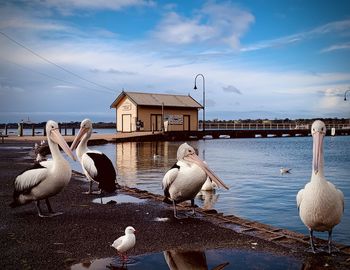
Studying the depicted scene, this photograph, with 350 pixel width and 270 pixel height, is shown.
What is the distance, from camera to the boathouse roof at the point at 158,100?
45438mm

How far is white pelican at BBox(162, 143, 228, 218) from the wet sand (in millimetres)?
463

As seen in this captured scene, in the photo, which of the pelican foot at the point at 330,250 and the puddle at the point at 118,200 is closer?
the pelican foot at the point at 330,250

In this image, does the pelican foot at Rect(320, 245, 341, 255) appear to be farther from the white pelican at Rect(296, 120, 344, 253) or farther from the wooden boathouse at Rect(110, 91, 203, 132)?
the wooden boathouse at Rect(110, 91, 203, 132)

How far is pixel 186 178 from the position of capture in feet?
22.6

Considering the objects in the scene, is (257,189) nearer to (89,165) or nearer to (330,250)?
(89,165)

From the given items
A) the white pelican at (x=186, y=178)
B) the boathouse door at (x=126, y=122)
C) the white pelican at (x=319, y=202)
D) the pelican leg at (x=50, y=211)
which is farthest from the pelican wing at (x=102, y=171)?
the boathouse door at (x=126, y=122)

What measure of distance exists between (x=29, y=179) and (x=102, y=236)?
6.31 ft

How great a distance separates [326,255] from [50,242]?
369 centimetres

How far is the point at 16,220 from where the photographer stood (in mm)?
6629

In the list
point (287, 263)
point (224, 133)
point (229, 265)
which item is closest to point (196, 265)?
point (229, 265)

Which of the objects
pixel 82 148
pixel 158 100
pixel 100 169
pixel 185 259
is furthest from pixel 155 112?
pixel 185 259

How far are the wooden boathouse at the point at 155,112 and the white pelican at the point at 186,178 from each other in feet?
122

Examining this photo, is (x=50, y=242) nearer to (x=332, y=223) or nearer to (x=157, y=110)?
(x=332, y=223)

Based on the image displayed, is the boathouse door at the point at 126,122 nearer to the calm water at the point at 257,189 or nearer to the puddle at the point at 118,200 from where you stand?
the calm water at the point at 257,189
